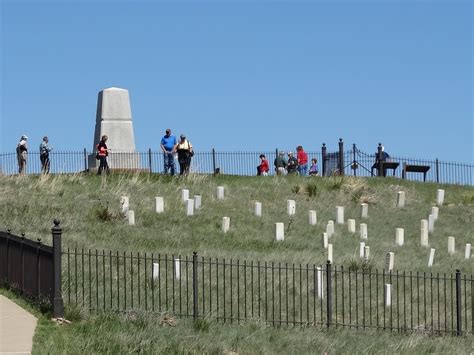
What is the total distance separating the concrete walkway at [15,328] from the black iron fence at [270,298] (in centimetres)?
118

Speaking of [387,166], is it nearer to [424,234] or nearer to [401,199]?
[401,199]

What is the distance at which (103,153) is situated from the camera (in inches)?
1668

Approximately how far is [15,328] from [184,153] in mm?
24398

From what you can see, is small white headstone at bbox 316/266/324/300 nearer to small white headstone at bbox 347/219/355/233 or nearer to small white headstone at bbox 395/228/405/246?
small white headstone at bbox 395/228/405/246

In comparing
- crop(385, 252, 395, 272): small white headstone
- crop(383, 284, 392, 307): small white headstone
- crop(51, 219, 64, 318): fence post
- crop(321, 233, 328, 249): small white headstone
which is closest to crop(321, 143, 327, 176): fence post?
crop(321, 233, 328, 249): small white headstone

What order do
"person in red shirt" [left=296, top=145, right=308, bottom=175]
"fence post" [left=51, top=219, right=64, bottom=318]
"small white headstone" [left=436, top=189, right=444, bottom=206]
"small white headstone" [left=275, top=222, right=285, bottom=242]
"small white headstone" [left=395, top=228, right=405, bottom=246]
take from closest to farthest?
"fence post" [left=51, top=219, right=64, bottom=318]
"small white headstone" [left=275, top=222, right=285, bottom=242]
"small white headstone" [left=395, top=228, right=405, bottom=246]
"small white headstone" [left=436, top=189, right=444, bottom=206]
"person in red shirt" [left=296, top=145, right=308, bottom=175]

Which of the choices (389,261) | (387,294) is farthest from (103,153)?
(387,294)

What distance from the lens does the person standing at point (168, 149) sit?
4312 cm

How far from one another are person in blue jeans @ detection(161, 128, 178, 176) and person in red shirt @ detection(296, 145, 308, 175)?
636 centimetres

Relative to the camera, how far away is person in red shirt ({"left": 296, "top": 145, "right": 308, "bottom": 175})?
48031mm

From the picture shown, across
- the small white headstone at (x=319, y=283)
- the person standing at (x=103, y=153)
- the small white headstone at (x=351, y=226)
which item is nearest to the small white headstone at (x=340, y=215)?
the small white headstone at (x=351, y=226)

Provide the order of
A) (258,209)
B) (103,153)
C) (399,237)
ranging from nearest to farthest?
(399,237) → (258,209) → (103,153)

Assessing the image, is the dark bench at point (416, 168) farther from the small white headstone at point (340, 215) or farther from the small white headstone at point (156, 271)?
the small white headstone at point (156, 271)

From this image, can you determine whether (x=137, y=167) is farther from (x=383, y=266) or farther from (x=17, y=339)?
(x=17, y=339)
